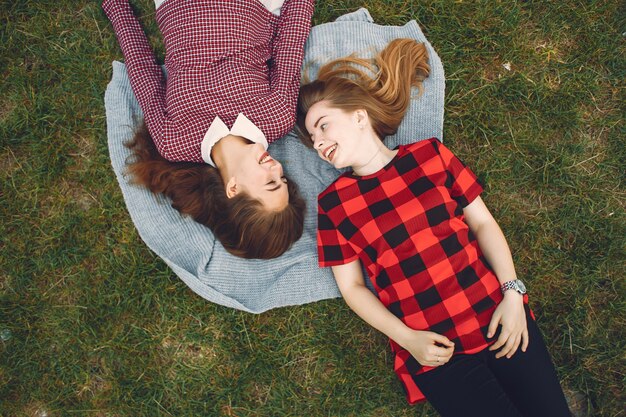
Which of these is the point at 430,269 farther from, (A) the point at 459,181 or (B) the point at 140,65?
(B) the point at 140,65

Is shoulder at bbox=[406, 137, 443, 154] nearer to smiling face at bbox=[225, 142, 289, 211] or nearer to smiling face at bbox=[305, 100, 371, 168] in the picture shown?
smiling face at bbox=[305, 100, 371, 168]

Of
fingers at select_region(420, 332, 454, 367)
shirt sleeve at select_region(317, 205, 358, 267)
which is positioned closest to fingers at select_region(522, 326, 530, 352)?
fingers at select_region(420, 332, 454, 367)

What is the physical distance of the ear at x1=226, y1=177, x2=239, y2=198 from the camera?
2.62 m

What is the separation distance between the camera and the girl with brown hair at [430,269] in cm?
246

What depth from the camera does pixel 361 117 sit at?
2678 mm

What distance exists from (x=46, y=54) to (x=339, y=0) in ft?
6.87

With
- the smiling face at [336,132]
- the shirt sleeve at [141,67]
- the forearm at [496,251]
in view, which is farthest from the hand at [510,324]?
the shirt sleeve at [141,67]

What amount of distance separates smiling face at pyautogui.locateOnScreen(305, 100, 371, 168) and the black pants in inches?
50.3

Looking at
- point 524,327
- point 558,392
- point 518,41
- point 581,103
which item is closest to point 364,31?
point 518,41

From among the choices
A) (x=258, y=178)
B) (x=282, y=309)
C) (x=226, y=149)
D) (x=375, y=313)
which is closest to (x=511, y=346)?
(x=375, y=313)

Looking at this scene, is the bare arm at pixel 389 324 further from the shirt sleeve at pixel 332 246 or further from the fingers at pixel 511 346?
the fingers at pixel 511 346

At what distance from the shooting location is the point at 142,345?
302 centimetres

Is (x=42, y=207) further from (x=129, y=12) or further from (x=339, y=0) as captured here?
(x=339, y=0)

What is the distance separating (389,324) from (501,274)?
710 millimetres
